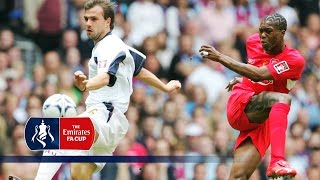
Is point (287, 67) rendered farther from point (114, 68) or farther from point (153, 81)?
point (114, 68)

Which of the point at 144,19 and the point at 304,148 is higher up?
the point at 144,19

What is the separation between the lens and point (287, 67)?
22.0 ft

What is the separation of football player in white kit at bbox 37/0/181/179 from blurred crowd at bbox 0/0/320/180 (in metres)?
1.18

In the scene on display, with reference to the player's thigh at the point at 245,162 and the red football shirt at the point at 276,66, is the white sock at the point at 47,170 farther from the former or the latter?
the red football shirt at the point at 276,66

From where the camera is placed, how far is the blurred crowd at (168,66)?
8.82 m

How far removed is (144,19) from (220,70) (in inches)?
30.4

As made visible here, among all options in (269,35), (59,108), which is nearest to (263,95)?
(269,35)

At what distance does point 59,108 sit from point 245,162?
1186mm

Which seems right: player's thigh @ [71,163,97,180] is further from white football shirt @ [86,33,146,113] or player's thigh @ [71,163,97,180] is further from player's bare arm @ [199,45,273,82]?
player's bare arm @ [199,45,273,82]

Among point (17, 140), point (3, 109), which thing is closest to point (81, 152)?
point (17, 140)

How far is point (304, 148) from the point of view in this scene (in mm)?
9188

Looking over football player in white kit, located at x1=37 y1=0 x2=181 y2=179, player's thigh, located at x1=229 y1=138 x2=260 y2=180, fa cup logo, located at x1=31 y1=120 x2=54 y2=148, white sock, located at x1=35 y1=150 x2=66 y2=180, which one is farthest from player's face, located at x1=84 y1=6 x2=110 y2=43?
player's thigh, located at x1=229 y1=138 x2=260 y2=180

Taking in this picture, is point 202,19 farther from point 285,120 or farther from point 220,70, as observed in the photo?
point 285,120

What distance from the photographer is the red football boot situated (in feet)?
20.9
